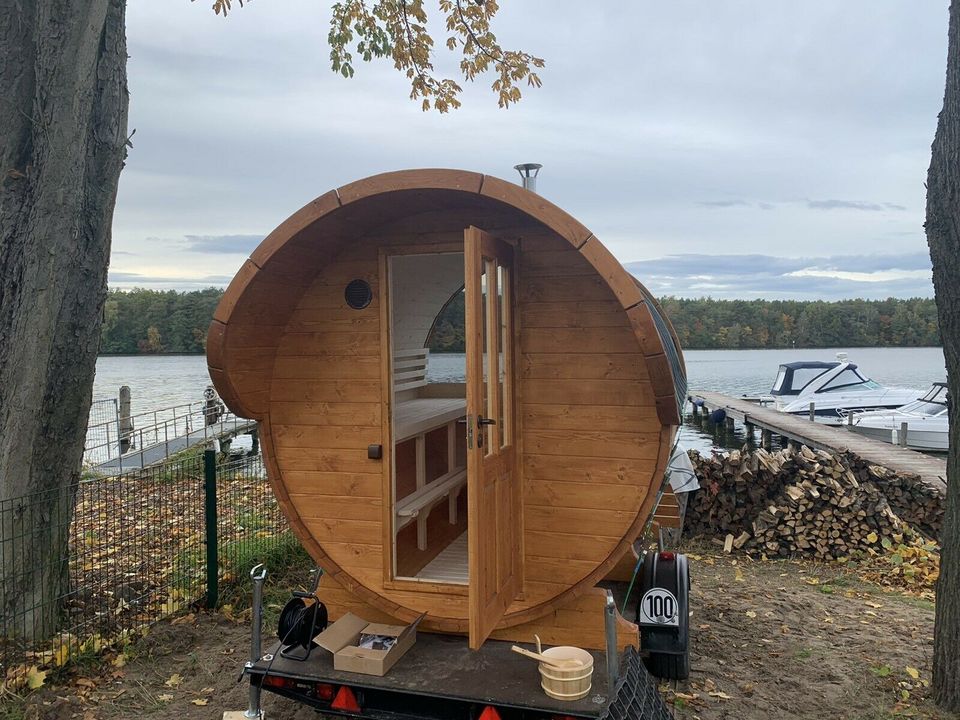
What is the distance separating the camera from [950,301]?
4.49 meters

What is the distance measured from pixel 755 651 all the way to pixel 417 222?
404 cm

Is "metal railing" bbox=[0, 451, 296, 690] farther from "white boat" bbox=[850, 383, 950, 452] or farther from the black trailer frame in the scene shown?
"white boat" bbox=[850, 383, 950, 452]

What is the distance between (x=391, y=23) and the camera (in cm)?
966

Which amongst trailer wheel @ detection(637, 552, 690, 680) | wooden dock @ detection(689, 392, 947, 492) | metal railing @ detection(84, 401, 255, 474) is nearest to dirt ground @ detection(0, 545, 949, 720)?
trailer wheel @ detection(637, 552, 690, 680)

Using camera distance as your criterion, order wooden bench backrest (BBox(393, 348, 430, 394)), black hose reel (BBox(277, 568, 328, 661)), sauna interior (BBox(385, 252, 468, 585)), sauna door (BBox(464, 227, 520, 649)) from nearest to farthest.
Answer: sauna door (BBox(464, 227, 520, 649)) → black hose reel (BBox(277, 568, 328, 661)) → sauna interior (BBox(385, 252, 468, 585)) → wooden bench backrest (BBox(393, 348, 430, 394))

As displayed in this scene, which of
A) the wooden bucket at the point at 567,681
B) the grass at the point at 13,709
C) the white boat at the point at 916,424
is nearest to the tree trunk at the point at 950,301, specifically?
the wooden bucket at the point at 567,681

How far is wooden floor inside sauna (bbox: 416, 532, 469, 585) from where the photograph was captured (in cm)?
532

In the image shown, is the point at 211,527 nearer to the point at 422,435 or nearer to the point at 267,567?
the point at 267,567

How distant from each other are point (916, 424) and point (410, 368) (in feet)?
49.0

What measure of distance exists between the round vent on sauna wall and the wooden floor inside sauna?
1.94 metres

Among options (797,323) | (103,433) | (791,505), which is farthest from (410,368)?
(797,323)

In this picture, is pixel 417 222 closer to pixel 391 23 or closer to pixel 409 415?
pixel 409 415

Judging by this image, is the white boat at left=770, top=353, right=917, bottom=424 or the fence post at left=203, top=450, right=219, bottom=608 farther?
the white boat at left=770, top=353, right=917, bottom=424

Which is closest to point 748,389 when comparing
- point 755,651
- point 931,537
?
point 931,537
